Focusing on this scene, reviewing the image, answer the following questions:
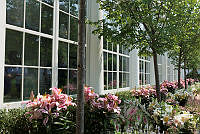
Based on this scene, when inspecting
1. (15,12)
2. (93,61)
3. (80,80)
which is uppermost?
(15,12)

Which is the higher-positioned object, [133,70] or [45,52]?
[45,52]

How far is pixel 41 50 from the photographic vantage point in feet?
13.9

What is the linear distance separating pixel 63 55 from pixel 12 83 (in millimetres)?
1676

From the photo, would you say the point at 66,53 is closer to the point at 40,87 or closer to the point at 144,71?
the point at 40,87

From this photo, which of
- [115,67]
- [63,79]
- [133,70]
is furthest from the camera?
[133,70]

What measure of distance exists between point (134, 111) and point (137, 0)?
2757 millimetres

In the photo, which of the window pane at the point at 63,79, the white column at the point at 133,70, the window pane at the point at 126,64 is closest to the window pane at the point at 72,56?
the window pane at the point at 63,79

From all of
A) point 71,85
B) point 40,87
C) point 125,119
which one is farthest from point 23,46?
point 125,119

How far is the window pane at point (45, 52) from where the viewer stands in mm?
4238

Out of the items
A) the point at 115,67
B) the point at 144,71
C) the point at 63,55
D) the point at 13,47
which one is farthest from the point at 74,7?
the point at 144,71

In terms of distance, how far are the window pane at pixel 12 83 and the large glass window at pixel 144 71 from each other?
8.26 meters

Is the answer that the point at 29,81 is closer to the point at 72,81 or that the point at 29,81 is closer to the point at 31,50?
the point at 31,50

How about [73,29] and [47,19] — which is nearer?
[47,19]

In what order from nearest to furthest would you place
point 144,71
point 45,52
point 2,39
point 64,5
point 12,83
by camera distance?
point 2,39 < point 12,83 < point 45,52 < point 64,5 < point 144,71
